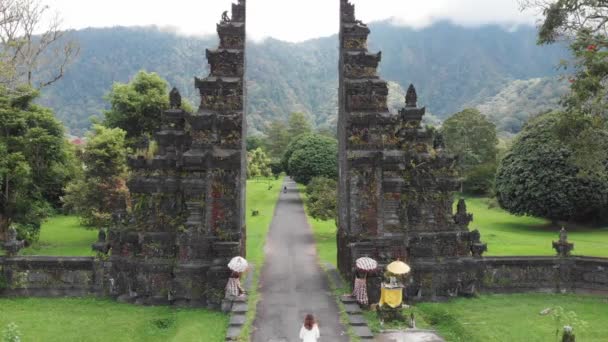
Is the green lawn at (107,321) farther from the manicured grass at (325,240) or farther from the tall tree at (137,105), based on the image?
the tall tree at (137,105)

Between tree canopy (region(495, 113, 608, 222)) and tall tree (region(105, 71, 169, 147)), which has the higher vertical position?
tall tree (region(105, 71, 169, 147))

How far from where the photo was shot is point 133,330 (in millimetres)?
15867

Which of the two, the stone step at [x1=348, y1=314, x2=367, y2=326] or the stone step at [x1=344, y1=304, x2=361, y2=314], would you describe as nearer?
the stone step at [x1=348, y1=314, x2=367, y2=326]

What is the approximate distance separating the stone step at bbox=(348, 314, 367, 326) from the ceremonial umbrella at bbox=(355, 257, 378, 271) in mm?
1608

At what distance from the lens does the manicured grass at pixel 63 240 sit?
30141mm

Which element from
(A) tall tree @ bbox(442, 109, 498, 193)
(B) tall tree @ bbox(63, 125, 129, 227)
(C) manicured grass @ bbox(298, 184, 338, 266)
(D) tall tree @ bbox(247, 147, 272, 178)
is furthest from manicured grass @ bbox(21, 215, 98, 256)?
(A) tall tree @ bbox(442, 109, 498, 193)

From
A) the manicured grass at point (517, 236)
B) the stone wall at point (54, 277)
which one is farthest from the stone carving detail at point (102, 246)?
the manicured grass at point (517, 236)

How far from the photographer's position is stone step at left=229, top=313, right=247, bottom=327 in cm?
1534

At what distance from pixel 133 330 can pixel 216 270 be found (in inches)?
135

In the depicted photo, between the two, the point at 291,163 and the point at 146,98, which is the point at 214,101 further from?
the point at 291,163

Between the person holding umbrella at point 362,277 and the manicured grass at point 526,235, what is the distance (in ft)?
48.3

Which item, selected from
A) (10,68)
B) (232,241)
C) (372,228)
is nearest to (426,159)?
(372,228)

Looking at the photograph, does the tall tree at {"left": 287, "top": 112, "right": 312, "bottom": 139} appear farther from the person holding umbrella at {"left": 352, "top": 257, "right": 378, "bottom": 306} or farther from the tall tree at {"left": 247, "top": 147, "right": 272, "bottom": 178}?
the person holding umbrella at {"left": 352, "top": 257, "right": 378, "bottom": 306}

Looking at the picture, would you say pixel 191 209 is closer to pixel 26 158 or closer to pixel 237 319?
pixel 237 319
